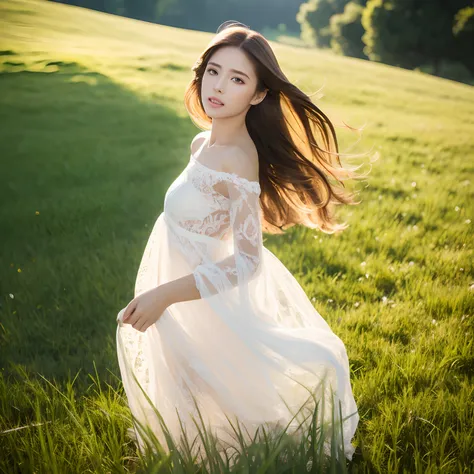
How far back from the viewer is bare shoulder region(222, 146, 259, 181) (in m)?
1.80

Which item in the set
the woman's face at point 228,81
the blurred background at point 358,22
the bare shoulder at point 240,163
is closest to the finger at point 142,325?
the bare shoulder at point 240,163

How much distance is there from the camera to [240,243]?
1.74 meters

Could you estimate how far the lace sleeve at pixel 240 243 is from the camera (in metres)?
1.73

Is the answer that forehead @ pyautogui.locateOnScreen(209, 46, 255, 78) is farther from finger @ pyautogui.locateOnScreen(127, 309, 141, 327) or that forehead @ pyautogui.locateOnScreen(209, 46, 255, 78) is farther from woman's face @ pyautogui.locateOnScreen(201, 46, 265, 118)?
finger @ pyautogui.locateOnScreen(127, 309, 141, 327)

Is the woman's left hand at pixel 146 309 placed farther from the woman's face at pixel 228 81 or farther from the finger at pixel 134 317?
the woman's face at pixel 228 81

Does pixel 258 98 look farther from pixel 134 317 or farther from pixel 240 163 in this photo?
pixel 134 317

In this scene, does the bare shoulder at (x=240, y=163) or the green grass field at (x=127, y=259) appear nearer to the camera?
the bare shoulder at (x=240, y=163)

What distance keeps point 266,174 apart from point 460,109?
1011 centimetres

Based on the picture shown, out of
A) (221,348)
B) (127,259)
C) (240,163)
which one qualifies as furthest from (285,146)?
(127,259)

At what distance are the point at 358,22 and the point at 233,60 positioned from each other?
75.6 ft

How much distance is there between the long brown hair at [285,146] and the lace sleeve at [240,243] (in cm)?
39

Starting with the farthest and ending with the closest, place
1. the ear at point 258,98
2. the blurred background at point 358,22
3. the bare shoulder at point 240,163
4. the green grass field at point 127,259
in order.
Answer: the blurred background at point 358,22
the green grass field at point 127,259
the ear at point 258,98
the bare shoulder at point 240,163

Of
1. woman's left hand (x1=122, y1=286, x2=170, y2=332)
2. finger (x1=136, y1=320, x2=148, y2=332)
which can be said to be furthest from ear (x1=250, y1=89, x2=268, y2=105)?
finger (x1=136, y1=320, x2=148, y2=332)

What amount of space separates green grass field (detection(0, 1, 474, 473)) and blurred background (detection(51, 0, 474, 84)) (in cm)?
474
